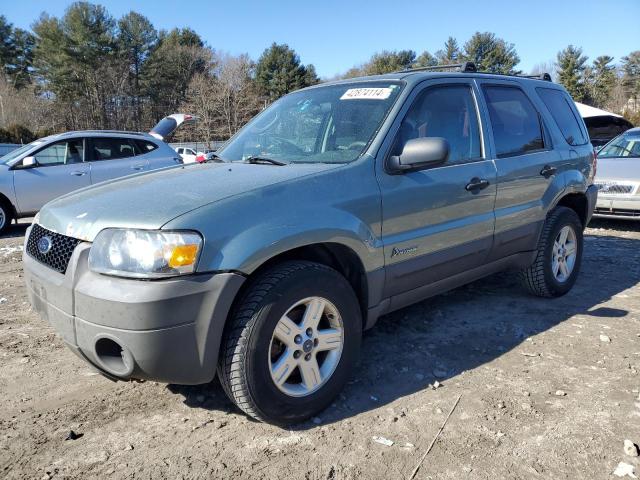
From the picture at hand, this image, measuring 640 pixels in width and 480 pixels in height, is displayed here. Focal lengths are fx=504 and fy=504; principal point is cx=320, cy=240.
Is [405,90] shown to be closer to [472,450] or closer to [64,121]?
[472,450]

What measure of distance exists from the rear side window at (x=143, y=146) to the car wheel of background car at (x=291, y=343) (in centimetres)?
803

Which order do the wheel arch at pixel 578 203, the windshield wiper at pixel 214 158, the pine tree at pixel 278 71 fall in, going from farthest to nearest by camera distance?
1. the pine tree at pixel 278 71
2. the wheel arch at pixel 578 203
3. the windshield wiper at pixel 214 158

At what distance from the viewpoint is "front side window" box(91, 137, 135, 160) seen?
928cm

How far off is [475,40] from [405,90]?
6485 centimetres

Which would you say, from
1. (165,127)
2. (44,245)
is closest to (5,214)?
(165,127)

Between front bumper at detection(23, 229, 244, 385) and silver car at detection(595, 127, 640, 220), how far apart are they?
7324mm

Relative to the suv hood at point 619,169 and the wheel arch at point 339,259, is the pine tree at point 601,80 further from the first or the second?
the wheel arch at point 339,259

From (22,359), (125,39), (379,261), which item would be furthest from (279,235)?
(125,39)

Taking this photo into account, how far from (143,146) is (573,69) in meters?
61.1

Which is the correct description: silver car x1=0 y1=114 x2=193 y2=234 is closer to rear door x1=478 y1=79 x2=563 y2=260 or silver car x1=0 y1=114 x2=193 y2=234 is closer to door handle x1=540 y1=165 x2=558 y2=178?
rear door x1=478 y1=79 x2=563 y2=260

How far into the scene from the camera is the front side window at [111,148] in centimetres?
928

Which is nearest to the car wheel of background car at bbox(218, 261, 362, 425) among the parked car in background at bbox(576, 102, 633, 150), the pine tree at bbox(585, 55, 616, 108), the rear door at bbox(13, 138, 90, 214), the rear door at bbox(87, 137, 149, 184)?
the rear door at bbox(87, 137, 149, 184)

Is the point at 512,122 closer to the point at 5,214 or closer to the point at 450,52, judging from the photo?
the point at 5,214

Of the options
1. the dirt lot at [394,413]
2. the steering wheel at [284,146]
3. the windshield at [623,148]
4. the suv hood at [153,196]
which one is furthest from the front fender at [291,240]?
the windshield at [623,148]
